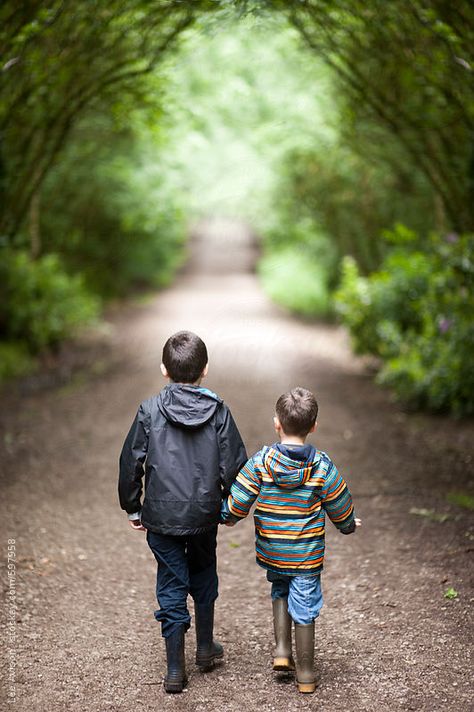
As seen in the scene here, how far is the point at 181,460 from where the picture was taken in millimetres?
3191

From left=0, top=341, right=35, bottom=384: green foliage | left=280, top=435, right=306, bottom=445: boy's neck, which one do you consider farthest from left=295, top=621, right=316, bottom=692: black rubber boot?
left=0, top=341, right=35, bottom=384: green foliage

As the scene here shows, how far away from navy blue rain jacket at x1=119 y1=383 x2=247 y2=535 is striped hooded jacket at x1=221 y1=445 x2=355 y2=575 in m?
0.14

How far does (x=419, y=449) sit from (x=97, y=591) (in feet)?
13.5

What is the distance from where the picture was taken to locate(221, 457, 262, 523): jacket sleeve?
3131 mm

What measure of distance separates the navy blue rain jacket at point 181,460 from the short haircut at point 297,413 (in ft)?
0.91

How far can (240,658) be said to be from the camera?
3.57 m

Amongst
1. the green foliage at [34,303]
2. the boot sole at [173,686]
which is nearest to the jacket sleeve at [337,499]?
the boot sole at [173,686]

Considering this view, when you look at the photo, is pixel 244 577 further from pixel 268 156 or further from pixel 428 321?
pixel 268 156

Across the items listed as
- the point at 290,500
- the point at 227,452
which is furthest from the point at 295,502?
the point at 227,452

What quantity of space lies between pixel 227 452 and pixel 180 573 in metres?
0.62

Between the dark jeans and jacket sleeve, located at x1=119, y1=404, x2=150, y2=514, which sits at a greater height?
jacket sleeve, located at x1=119, y1=404, x2=150, y2=514

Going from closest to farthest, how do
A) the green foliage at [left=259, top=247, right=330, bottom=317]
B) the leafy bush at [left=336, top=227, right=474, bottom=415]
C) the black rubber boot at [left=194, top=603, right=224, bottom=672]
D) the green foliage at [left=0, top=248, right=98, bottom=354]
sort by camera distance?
the black rubber boot at [left=194, top=603, right=224, bottom=672] < the leafy bush at [left=336, top=227, right=474, bottom=415] < the green foliage at [left=0, top=248, right=98, bottom=354] < the green foliage at [left=259, top=247, right=330, bottom=317]

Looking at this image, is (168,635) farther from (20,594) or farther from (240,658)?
(20,594)

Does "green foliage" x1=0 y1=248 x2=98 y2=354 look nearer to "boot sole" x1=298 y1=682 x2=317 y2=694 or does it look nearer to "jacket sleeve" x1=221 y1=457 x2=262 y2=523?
"jacket sleeve" x1=221 y1=457 x2=262 y2=523
